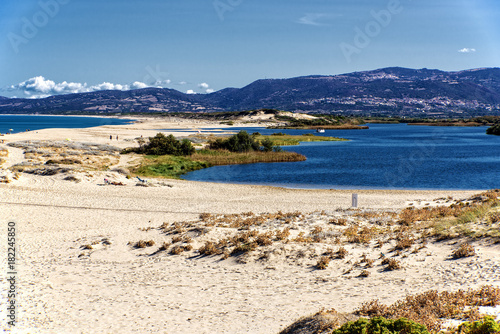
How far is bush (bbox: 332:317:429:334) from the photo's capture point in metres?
7.48

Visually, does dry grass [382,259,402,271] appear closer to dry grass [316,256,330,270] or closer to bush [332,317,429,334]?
dry grass [316,256,330,270]

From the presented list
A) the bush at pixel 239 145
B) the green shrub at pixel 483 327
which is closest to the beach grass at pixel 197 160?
the bush at pixel 239 145

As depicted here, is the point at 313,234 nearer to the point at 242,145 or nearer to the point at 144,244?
the point at 144,244

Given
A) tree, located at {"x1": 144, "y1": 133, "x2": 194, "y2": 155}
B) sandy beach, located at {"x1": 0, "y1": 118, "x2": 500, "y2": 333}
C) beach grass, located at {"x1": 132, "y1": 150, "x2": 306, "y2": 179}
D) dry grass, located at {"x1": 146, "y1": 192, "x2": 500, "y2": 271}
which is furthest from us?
tree, located at {"x1": 144, "y1": 133, "x2": 194, "y2": 155}

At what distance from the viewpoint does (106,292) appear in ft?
44.9

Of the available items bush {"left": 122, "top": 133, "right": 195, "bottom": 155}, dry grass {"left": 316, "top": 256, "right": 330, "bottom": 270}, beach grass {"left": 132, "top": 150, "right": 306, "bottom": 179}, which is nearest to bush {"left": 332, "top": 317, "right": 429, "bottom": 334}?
dry grass {"left": 316, "top": 256, "right": 330, "bottom": 270}

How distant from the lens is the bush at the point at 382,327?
7480 mm

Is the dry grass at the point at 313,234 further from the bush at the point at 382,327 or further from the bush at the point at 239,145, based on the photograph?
the bush at the point at 239,145

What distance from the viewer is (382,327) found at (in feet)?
24.6

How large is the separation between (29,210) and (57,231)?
19.4 ft

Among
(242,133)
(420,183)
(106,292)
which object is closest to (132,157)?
(242,133)

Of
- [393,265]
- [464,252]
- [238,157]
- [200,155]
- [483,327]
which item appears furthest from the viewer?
[200,155]

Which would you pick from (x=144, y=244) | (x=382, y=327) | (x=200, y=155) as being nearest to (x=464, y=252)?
(x=382, y=327)

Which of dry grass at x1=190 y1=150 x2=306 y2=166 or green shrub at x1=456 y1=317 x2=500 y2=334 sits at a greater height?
green shrub at x1=456 y1=317 x2=500 y2=334
